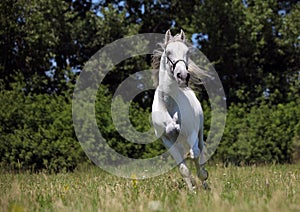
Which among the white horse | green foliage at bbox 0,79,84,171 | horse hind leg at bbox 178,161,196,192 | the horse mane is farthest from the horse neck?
green foliage at bbox 0,79,84,171

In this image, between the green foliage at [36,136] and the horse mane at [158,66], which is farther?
the green foliage at [36,136]

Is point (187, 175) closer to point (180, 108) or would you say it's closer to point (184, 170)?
point (184, 170)

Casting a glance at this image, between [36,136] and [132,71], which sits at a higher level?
[132,71]

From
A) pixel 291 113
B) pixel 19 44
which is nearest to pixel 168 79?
pixel 291 113

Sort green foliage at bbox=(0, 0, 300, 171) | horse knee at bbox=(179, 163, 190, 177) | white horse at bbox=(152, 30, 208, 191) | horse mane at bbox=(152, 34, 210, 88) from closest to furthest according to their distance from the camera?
horse knee at bbox=(179, 163, 190, 177) → white horse at bbox=(152, 30, 208, 191) → horse mane at bbox=(152, 34, 210, 88) → green foliage at bbox=(0, 0, 300, 171)

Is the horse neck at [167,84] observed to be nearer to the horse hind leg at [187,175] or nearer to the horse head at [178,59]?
the horse head at [178,59]

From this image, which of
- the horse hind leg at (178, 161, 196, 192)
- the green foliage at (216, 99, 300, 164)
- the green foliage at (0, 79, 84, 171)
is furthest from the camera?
the green foliage at (216, 99, 300, 164)

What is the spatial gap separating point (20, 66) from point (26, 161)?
7439mm

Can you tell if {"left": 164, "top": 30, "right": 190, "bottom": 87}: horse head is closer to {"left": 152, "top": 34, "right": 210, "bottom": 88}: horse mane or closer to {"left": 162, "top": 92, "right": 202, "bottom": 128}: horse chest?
{"left": 152, "top": 34, "right": 210, "bottom": 88}: horse mane

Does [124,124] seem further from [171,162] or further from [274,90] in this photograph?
[274,90]

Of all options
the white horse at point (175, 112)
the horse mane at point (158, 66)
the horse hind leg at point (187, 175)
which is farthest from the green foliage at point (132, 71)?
the horse hind leg at point (187, 175)

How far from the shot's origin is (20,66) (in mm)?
19203

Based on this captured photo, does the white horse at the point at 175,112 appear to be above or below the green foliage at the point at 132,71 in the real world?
below

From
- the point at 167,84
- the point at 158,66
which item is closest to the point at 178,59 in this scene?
the point at 167,84
